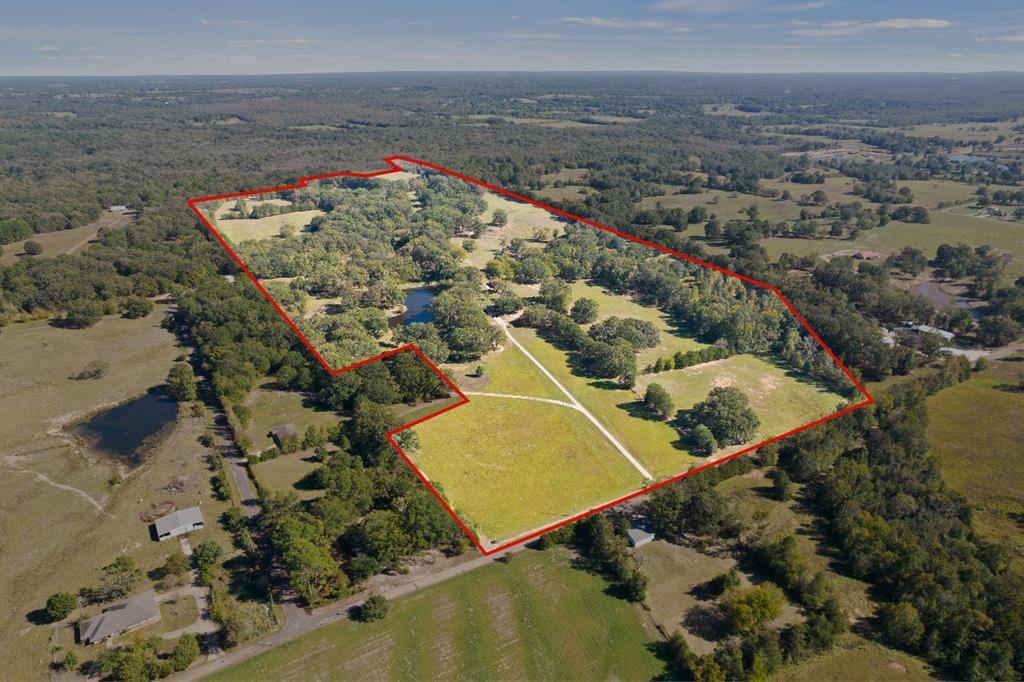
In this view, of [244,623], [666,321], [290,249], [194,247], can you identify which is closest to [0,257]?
[194,247]

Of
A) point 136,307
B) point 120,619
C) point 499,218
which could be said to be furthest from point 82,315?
point 499,218

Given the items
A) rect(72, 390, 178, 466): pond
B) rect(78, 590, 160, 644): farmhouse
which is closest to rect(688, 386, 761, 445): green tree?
rect(78, 590, 160, 644): farmhouse

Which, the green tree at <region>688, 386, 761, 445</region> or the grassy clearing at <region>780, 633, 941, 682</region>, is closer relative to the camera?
the green tree at <region>688, 386, 761, 445</region>

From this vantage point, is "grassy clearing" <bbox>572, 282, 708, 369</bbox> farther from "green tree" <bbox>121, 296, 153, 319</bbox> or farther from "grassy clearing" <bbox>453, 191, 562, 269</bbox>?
"green tree" <bbox>121, 296, 153, 319</bbox>

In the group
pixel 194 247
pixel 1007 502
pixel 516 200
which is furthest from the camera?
pixel 194 247

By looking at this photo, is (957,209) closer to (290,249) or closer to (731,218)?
(731,218)

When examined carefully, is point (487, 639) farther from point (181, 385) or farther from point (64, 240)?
point (64, 240)

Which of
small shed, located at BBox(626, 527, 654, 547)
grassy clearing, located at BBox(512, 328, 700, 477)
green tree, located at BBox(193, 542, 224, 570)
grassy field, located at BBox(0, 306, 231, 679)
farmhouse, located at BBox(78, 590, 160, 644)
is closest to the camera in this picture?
grassy clearing, located at BBox(512, 328, 700, 477)
